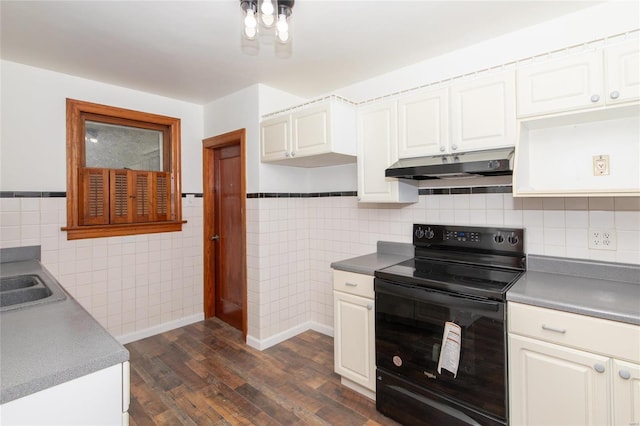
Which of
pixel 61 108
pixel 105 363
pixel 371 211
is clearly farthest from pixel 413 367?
pixel 61 108

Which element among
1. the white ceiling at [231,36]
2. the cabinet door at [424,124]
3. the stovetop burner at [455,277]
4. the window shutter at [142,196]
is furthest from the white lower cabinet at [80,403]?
the window shutter at [142,196]

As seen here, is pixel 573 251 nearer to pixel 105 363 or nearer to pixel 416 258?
pixel 416 258

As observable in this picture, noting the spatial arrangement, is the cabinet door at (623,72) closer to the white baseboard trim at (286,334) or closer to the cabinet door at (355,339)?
the cabinet door at (355,339)

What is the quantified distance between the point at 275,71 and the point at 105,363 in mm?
2375

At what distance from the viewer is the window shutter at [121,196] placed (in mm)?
2955

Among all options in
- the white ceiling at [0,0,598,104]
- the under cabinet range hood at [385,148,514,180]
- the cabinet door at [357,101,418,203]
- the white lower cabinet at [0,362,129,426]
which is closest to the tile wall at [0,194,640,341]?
the cabinet door at [357,101,418,203]

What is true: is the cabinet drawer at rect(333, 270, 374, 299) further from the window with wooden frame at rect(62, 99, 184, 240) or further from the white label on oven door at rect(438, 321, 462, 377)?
the window with wooden frame at rect(62, 99, 184, 240)

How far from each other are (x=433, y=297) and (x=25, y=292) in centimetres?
218

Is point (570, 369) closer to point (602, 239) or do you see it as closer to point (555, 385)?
point (555, 385)

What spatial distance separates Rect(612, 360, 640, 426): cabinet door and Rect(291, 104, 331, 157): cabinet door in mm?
1953

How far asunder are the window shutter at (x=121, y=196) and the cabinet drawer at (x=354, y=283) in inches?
83.5

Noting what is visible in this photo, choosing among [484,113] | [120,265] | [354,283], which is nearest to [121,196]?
[120,265]

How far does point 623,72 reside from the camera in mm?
1468

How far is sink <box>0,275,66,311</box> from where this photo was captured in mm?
1489
